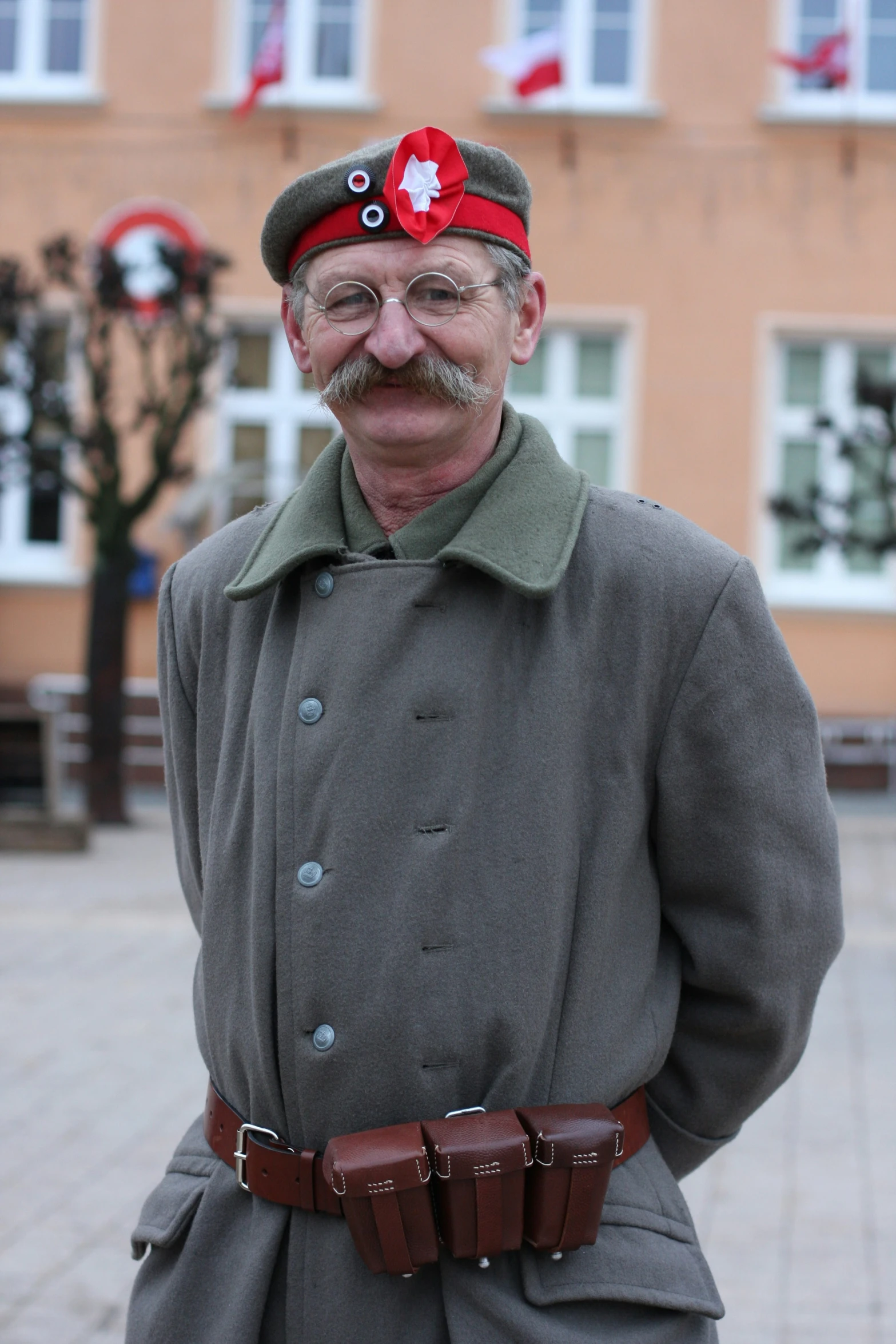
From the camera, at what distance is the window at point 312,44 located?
49.1 feet

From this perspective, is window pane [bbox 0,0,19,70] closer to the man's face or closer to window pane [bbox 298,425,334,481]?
window pane [bbox 298,425,334,481]

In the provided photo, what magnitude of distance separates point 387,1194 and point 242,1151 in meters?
0.26

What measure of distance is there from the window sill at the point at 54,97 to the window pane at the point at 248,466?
3.10 metres

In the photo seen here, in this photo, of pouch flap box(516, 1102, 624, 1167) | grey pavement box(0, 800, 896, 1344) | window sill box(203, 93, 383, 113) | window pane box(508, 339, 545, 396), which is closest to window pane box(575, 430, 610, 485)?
window pane box(508, 339, 545, 396)

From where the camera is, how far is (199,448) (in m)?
15.1

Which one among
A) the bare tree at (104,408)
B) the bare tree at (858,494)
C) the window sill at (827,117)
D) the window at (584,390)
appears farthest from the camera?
the window at (584,390)

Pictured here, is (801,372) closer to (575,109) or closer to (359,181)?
(575,109)

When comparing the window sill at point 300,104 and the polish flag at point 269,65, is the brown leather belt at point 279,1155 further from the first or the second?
the window sill at point 300,104

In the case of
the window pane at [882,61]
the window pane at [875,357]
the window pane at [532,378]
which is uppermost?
the window pane at [882,61]

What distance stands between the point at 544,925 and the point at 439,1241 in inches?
13.9

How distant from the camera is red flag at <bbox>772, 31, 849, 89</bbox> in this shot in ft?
44.0

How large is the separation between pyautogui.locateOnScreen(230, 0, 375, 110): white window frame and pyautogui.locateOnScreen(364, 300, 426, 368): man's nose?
537 inches

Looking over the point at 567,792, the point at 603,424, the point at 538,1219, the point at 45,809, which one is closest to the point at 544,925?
the point at 567,792

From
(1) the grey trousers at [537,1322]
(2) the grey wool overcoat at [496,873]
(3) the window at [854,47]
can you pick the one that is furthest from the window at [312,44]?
(1) the grey trousers at [537,1322]
